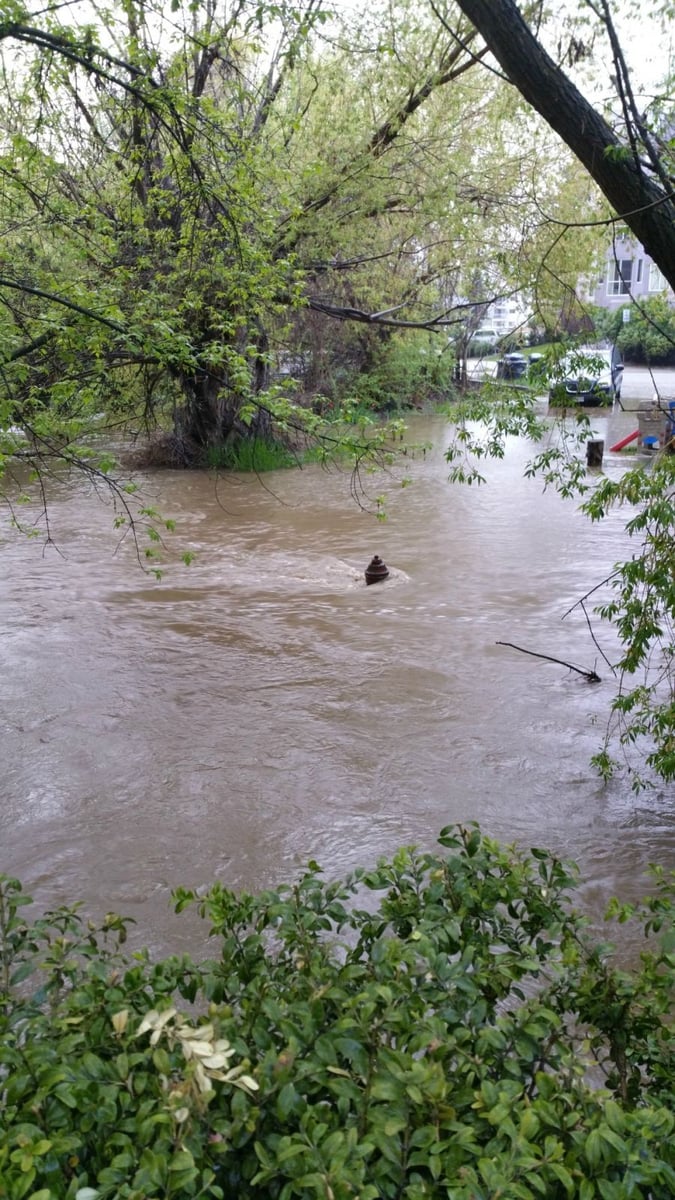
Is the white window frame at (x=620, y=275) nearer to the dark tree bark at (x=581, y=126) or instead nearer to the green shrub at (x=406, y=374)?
the dark tree bark at (x=581, y=126)

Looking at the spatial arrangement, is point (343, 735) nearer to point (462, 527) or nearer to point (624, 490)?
point (624, 490)

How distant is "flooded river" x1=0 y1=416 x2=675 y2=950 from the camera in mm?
6203

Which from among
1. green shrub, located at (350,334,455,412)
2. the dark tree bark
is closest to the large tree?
the dark tree bark

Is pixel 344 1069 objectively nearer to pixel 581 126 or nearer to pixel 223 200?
pixel 581 126

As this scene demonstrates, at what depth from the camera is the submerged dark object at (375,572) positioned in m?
11.8

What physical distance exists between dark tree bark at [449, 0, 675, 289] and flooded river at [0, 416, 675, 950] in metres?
3.61

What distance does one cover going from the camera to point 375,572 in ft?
38.7

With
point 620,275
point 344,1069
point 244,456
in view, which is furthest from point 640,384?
point 344,1069

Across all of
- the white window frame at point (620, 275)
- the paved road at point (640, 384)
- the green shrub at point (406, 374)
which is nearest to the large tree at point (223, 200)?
the white window frame at point (620, 275)

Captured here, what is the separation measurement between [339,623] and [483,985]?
821 cm

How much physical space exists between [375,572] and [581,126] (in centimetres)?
739

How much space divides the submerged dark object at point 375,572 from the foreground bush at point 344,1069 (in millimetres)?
9236

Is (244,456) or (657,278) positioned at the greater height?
(657,278)

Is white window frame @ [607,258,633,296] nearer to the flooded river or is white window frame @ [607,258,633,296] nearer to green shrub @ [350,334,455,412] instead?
the flooded river
